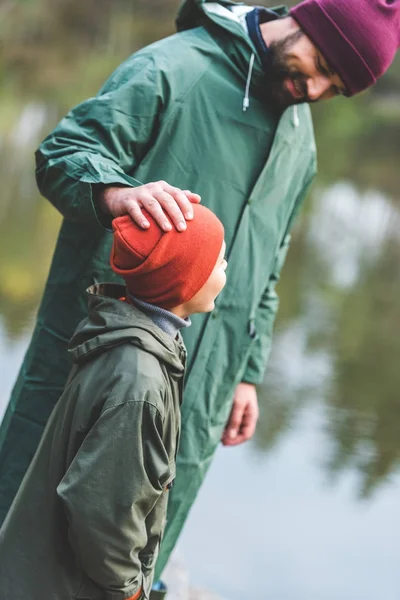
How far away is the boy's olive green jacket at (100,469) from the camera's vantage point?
158 cm

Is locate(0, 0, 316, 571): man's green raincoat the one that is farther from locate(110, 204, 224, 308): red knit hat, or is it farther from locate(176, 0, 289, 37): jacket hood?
locate(110, 204, 224, 308): red knit hat

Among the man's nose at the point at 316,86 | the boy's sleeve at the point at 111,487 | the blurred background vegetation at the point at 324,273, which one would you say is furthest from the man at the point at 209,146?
the blurred background vegetation at the point at 324,273

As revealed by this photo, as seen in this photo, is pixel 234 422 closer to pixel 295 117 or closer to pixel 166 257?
pixel 295 117

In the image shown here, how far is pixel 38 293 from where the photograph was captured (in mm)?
6656

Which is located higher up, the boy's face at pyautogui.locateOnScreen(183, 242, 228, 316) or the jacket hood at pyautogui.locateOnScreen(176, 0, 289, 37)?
the jacket hood at pyautogui.locateOnScreen(176, 0, 289, 37)

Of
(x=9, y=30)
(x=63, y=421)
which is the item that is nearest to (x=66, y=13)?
(x=9, y=30)

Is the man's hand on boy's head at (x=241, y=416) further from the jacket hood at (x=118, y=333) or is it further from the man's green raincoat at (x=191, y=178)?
the jacket hood at (x=118, y=333)

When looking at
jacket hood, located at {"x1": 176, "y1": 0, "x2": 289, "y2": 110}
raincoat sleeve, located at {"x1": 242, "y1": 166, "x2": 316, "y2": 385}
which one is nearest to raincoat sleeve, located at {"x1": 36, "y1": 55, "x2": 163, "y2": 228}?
jacket hood, located at {"x1": 176, "y1": 0, "x2": 289, "y2": 110}

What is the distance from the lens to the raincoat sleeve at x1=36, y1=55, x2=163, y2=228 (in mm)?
1889

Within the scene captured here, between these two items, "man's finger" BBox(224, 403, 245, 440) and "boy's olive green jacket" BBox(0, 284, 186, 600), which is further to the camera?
"man's finger" BBox(224, 403, 245, 440)

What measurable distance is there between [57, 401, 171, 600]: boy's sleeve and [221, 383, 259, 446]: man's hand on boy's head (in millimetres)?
983

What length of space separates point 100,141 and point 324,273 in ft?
24.3

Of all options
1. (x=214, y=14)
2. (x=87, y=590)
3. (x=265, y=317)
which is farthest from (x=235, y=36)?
(x=87, y=590)

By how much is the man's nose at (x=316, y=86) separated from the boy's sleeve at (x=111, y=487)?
1.00 metres
